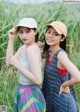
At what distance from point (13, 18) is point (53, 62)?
2941 millimetres

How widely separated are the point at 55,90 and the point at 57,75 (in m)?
0.14

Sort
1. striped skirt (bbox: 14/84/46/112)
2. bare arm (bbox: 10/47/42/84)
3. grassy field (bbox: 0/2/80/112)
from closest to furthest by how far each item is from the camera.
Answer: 1. bare arm (bbox: 10/47/42/84)
2. striped skirt (bbox: 14/84/46/112)
3. grassy field (bbox: 0/2/80/112)

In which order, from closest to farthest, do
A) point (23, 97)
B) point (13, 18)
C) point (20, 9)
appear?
1. point (23, 97)
2. point (13, 18)
3. point (20, 9)

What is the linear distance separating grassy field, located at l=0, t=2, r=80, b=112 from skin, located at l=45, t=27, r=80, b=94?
1505 millimetres

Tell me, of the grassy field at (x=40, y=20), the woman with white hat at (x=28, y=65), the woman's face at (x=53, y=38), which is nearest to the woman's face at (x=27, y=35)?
the woman with white hat at (x=28, y=65)

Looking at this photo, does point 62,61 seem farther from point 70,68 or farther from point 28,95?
point 28,95

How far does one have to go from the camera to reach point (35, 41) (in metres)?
3.36

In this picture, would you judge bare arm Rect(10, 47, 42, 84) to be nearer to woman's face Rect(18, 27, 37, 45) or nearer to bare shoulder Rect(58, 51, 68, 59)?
woman's face Rect(18, 27, 37, 45)

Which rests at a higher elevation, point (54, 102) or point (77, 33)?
point (77, 33)

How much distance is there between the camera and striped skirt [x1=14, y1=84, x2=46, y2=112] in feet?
10.7

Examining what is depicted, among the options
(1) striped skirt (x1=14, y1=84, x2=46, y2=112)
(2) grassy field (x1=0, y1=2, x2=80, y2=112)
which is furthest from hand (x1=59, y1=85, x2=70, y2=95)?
(2) grassy field (x1=0, y1=2, x2=80, y2=112)

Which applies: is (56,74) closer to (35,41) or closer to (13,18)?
(35,41)

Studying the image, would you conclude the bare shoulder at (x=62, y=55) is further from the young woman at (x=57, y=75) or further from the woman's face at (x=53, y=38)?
the woman's face at (x=53, y=38)

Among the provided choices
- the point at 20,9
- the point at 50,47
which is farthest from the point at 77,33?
the point at 50,47
